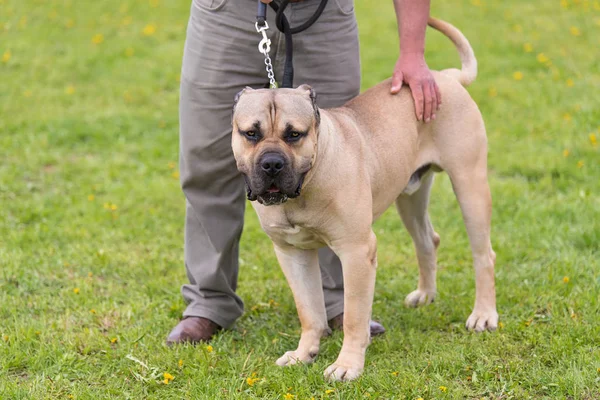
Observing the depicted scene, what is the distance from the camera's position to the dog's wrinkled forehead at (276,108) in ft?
10.5

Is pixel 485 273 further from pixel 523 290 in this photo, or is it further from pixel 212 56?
pixel 212 56

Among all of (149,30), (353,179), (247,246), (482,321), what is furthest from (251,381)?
(149,30)

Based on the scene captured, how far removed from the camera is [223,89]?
12.7ft

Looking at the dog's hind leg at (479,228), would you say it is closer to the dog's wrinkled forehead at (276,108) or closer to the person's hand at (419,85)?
the person's hand at (419,85)

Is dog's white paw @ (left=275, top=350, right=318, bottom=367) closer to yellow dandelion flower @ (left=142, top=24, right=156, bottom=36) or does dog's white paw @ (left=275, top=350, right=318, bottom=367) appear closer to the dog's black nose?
the dog's black nose

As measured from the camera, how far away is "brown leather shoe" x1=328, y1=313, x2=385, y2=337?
414cm

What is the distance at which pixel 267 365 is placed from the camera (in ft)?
12.3

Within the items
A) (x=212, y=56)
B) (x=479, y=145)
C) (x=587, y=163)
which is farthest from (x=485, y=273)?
(x=587, y=163)

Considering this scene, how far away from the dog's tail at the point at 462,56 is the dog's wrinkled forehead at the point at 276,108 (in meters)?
1.19

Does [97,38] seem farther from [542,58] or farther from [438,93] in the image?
[438,93]

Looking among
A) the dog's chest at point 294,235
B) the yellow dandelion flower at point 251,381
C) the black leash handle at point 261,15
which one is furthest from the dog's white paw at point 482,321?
the black leash handle at point 261,15

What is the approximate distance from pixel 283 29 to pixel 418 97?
740 millimetres

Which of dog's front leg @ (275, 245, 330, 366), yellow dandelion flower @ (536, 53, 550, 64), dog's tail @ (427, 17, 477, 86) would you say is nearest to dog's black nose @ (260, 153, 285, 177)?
dog's front leg @ (275, 245, 330, 366)

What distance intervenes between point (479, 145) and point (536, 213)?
5.80 feet
